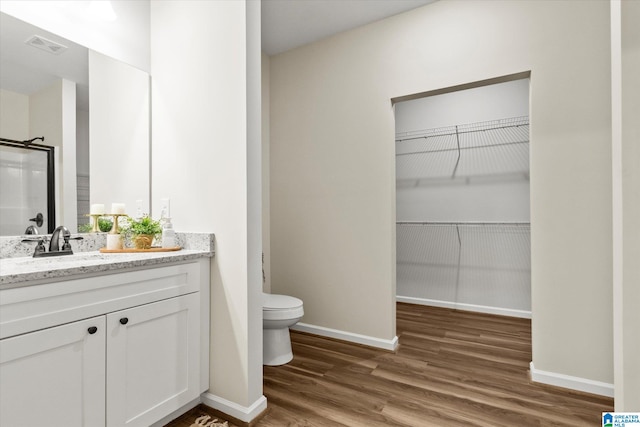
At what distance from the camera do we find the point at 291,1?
2.38 m

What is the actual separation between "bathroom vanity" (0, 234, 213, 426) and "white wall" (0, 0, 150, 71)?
3.95 ft

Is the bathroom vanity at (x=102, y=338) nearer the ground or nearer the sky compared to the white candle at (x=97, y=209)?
nearer the ground

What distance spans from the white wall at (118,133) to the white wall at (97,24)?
0.07 m

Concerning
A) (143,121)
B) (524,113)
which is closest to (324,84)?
(143,121)

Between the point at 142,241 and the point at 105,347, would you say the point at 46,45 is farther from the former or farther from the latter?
the point at 105,347

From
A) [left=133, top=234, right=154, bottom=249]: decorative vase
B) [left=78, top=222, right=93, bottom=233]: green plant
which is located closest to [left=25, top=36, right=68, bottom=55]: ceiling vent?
[left=78, top=222, right=93, bottom=233]: green plant

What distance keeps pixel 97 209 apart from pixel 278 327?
1.39 m

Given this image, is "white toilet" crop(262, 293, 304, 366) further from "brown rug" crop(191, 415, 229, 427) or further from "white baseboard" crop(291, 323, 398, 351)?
"brown rug" crop(191, 415, 229, 427)

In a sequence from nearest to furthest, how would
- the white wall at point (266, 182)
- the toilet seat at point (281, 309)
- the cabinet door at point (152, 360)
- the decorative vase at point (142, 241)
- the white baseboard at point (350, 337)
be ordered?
the cabinet door at point (152, 360) → the decorative vase at point (142, 241) → the toilet seat at point (281, 309) → the white baseboard at point (350, 337) → the white wall at point (266, 182)

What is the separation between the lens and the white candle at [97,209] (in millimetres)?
1807

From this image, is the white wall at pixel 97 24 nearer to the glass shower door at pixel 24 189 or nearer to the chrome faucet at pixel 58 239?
the glass shower door at pixel 24 189

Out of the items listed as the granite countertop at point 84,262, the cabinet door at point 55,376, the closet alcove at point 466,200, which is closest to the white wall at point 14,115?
the granite countertop at point 84,262

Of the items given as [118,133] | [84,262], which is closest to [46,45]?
[118,133]

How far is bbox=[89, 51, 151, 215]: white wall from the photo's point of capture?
1.83 meters
